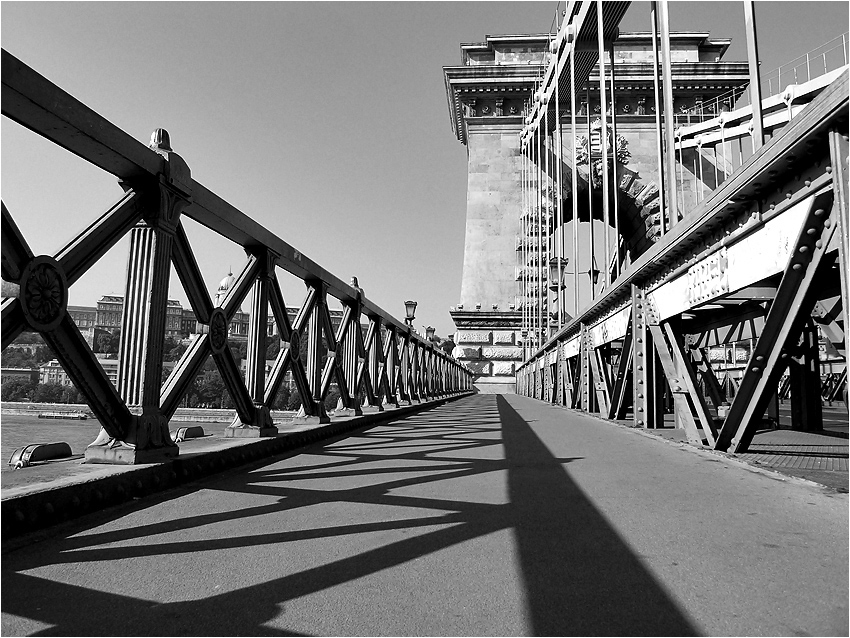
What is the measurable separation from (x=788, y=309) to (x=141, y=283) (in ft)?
11.4

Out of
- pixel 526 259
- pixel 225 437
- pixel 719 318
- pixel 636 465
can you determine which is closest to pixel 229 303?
pixel 225 437

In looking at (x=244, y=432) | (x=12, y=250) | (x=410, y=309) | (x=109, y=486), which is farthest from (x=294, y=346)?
(x=410, y=309)

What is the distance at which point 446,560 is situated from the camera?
1.95 meters

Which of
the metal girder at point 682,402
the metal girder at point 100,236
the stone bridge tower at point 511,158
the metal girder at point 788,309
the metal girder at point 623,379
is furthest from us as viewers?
the stone bridge tower at point 511,158

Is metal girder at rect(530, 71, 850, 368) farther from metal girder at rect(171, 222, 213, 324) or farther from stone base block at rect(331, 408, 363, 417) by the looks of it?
stone base block at rect(331, 408, 363, 417)

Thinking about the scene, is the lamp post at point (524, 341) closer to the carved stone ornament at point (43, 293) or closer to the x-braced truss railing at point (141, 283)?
the x-braced truss railing at point (141, 283)

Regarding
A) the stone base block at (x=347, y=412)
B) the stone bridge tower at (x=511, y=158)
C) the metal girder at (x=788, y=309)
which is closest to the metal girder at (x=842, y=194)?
the metal girder at (x=788, y=309)

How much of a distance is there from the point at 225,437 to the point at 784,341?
374 centimetres

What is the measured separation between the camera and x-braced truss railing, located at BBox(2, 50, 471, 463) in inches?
95.6

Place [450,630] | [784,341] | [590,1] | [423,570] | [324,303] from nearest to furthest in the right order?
[450,630] < [423,570] < [784,341] < [324,303] < [590,1]

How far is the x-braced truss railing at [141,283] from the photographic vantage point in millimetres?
2428

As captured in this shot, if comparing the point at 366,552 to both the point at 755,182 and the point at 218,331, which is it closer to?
the point at 218,331

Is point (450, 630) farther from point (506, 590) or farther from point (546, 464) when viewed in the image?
point (546, 464)

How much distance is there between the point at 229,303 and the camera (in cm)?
420
